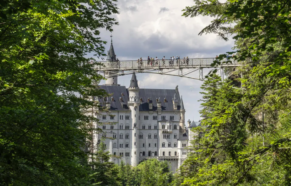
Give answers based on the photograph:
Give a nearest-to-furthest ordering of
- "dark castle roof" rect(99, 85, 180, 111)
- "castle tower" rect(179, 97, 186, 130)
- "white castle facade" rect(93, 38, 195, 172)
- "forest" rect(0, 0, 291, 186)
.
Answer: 1. "forest" rect(0, 0, 291, 186)
2. "white castle facade" rect(93, 38, 195, 172)
3. "dark castle roof" rect(99, 85, 180, 111)
4. "castle tower" rect(179, 97, 186, 130)

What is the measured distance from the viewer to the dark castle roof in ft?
366

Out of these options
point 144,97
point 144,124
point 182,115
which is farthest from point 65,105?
point 182,115

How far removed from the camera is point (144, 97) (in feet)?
385

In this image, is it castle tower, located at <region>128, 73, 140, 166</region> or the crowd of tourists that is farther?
castle tower, located at <region>128, 73, 140, 166</region>

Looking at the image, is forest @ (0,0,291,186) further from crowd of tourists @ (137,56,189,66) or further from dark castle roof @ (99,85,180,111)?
dark castle roof @ (99,85,180,111)

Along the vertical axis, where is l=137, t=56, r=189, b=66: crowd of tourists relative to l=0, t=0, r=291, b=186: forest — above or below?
above

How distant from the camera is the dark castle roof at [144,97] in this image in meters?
112

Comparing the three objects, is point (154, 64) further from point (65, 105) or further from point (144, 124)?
point (144, 124)

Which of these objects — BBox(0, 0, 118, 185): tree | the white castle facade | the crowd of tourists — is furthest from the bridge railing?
the white castle facade

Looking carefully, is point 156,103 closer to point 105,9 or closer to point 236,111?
point 105,9

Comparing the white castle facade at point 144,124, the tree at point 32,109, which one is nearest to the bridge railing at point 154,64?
the tree at point 32,109

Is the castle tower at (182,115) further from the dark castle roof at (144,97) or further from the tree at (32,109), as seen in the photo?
the tree at (32,109)

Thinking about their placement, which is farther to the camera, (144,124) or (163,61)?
(144,124)

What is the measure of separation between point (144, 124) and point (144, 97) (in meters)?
8.00
